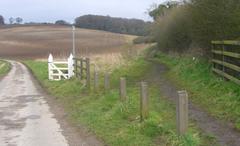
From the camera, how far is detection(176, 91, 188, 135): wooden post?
8680 mm

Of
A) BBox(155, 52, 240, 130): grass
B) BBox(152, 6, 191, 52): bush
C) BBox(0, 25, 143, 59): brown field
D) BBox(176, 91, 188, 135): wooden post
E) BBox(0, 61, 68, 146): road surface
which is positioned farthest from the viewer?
BBox(0, 25, 143, 59): brown field

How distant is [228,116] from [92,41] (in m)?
76.0

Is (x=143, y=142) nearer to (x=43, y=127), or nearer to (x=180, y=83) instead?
(x=43, y=127)

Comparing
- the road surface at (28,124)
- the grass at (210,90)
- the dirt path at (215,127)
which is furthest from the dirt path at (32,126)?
the grass at (210,90)

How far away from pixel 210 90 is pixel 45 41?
7906 cm

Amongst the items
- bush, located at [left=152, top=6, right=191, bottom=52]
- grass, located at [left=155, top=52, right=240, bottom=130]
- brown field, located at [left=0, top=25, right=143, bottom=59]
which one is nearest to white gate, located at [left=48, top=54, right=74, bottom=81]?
bush, located at [left=152, top=6, right=191, bottom=52]

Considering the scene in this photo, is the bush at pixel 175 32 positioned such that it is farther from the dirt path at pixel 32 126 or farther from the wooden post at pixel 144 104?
the wooden post at pixel 144 104

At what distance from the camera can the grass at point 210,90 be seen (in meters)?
11.8

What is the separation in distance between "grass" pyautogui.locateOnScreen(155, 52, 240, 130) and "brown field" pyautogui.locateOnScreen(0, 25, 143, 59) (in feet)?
181

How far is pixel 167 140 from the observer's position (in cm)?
924

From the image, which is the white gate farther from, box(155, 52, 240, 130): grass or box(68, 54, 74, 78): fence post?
box(155, 52, 240, 130): grass

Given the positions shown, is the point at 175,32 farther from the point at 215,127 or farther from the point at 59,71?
the point at 215,127

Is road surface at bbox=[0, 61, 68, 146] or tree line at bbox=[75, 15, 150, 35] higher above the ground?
tree line at bbox=[75, 15, 150, 35]

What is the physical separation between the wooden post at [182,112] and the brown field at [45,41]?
6613 centimetres
